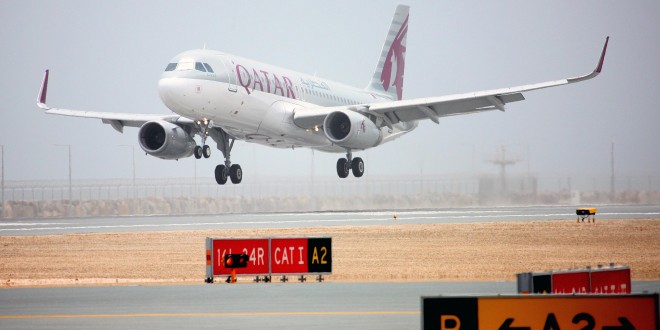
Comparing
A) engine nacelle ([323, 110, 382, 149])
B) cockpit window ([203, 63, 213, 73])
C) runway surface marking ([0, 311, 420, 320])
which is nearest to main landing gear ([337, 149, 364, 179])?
engine nacelle ([323, 110, 382, 149])

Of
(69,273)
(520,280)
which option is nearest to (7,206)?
(69,273)

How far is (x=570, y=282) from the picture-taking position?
17.5 meters

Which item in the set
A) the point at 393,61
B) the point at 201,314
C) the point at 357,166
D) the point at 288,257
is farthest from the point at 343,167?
the point at 201,314

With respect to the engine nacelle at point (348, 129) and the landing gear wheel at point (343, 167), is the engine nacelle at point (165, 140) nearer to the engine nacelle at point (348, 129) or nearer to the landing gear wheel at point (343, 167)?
the engine nacelle at point (348, 129)

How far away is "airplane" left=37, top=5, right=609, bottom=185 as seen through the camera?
142 ft

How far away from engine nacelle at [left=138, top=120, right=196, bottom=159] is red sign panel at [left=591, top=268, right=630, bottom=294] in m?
32.6

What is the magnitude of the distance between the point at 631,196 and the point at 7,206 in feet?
153

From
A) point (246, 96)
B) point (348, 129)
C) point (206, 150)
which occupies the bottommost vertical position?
point (206, 150)

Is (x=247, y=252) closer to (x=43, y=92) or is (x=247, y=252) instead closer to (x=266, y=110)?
(x=266, y=110)

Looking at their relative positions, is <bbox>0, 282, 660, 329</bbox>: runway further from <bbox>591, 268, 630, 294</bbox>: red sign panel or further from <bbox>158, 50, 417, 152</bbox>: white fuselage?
<bbox>158, 50, 417, 152</bbox>: white fuselage

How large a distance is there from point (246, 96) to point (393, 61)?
2304 centimetres

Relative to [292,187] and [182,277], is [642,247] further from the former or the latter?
[292,187]

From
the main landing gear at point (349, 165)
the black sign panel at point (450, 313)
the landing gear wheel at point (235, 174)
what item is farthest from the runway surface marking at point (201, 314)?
the main landing gear at point (349, 165)

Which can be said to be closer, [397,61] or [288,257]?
[288,257]
